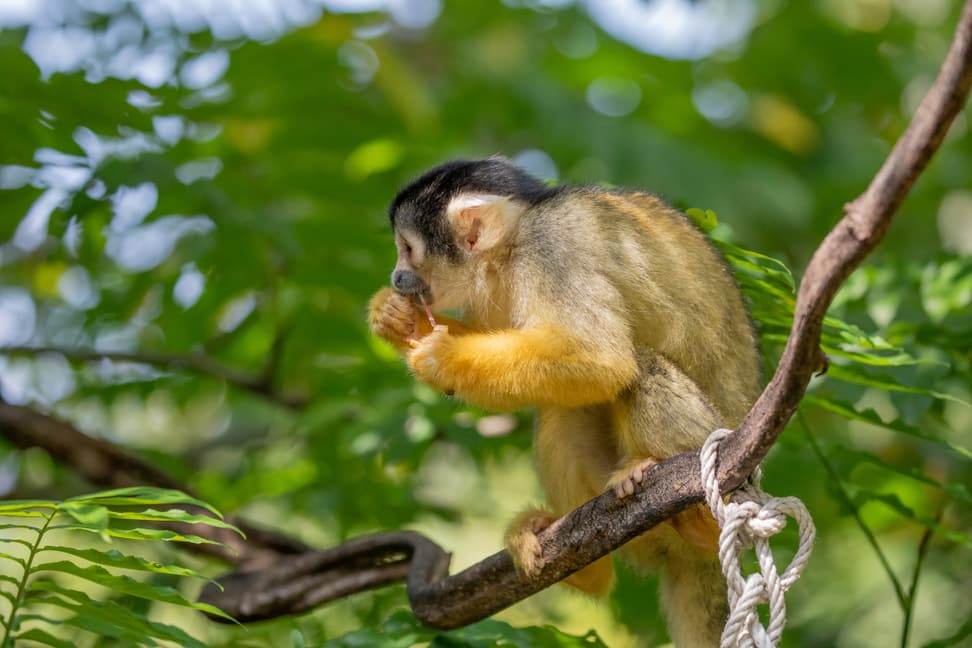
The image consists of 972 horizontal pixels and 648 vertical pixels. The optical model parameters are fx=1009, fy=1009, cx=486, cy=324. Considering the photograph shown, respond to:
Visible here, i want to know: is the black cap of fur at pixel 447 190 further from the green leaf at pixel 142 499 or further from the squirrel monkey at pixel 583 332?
the green leaf at pixel 142 499

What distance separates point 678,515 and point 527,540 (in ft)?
1.44

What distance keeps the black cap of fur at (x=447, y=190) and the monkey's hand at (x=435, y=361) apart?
50 centimetres

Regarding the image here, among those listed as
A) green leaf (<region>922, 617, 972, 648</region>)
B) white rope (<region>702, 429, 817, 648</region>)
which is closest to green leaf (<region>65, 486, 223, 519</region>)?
white rope (<region>702, 429, 817, 648</region>)

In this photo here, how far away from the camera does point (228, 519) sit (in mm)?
3551

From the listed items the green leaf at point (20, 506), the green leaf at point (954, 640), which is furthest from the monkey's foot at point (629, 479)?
the green leaf at point (20, 506)

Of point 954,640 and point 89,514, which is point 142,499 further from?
point 954,640

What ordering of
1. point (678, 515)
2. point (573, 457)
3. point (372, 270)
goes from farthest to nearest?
point (372, 270), point (573, 457), point (678, 515)

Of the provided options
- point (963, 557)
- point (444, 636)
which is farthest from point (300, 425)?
point (963, 557)

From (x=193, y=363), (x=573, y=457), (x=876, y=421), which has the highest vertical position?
(x=876, y=421)

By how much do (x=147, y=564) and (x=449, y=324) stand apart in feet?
4.59

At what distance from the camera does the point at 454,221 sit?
325cm

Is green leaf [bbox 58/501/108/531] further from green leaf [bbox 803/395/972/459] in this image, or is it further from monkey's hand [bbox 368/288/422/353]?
green leaf [bbox 803/395/972/459]

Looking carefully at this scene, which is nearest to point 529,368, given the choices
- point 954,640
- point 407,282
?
point 407,282

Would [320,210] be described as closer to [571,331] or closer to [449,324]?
[449,324]
